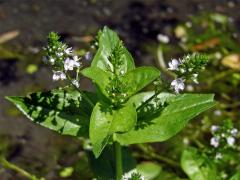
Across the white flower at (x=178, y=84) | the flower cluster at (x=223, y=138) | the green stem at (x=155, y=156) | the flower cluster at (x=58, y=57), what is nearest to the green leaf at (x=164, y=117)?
the white flower at (x=178, y=84)

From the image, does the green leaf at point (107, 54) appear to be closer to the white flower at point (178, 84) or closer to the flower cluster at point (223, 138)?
the white flower at point (178, 84)

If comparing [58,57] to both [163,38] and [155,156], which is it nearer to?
[155,156]

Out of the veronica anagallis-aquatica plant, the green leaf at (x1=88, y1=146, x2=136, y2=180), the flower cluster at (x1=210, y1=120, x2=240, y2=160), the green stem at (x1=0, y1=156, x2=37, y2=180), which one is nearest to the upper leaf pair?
the veronica anagallis-aquatica plant

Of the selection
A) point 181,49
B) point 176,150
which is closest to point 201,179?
point 176,150

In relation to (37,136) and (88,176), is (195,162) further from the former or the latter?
(37,136)

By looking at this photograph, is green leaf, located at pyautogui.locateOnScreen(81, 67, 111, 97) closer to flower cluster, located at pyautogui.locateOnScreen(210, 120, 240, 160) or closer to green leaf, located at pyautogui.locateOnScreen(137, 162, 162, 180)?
flower cluster, located at pyautogui.locateOnScreen(210, 120, 240, 160)

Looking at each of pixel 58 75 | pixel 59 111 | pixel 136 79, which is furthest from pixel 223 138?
pixel 58 75
